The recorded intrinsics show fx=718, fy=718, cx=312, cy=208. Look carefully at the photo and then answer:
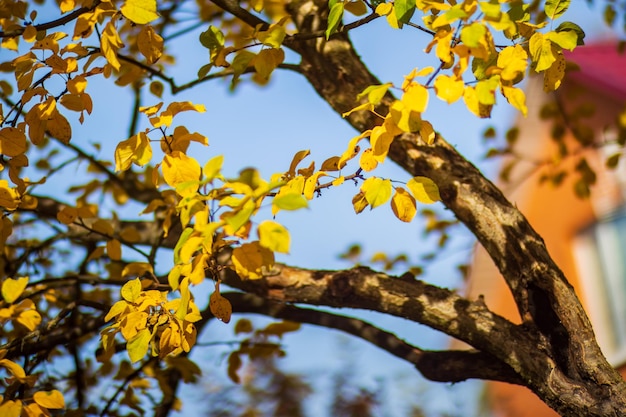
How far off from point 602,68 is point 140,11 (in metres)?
6.42

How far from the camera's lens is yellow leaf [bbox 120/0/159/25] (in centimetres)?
151

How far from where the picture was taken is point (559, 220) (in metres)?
7.08

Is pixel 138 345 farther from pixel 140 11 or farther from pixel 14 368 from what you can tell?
pixel 140 11

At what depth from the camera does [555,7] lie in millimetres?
1646

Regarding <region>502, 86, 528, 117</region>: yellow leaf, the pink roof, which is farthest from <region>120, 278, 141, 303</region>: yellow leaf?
the pink roof

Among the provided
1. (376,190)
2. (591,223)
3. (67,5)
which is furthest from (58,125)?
(591,223)

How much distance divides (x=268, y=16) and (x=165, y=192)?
1818mm

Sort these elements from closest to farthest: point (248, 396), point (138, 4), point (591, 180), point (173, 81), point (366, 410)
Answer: point (138, 4) < point (173, 81) < point (591, 180) < point (366, 410) < point (248, 396)

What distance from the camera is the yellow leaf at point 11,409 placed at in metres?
1.74

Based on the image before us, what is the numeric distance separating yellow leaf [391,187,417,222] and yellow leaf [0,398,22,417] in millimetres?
1034

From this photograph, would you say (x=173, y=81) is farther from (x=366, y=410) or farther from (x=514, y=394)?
(x=514, y=394)

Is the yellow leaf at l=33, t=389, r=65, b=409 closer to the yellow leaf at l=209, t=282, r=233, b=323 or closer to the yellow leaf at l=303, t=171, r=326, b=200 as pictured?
the yellow leaf at l=209, t=282, r=233, b=323

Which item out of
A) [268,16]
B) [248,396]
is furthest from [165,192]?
[248,396]

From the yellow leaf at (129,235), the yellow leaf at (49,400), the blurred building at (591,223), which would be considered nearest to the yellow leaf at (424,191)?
the yellow leaf at (49,400)
